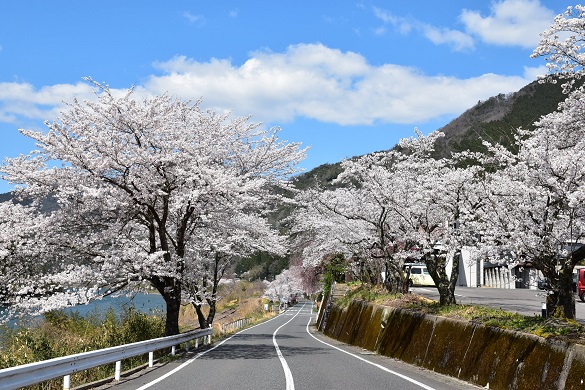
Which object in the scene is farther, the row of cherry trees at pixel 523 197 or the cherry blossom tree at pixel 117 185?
the cherry blossom tree at pixel 117 185

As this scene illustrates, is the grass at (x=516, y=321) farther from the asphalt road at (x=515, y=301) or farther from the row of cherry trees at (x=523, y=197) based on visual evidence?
the asphalt road at (x=515, y=301)

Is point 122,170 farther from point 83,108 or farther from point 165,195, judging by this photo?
point 83,108

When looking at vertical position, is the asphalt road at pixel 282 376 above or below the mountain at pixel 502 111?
below

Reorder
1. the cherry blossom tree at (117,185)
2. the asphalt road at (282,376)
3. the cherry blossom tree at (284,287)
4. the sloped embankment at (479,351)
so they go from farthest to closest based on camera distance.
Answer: the cherry blossom tree at (284,287) < the cherry blossom tree at (117,185) < the asphalt road at (282,376) < the sloped embankment at (479,351)

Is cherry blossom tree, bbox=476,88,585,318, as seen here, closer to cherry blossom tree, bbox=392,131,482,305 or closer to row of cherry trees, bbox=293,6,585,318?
row of cherry trees, bbox=293,6,585,318

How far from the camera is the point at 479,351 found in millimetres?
11453

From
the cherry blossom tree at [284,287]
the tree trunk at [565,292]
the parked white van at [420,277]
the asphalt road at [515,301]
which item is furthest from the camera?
the cherry blossom tree at [284,287]

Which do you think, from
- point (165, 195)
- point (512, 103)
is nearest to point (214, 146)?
point (165, 195)

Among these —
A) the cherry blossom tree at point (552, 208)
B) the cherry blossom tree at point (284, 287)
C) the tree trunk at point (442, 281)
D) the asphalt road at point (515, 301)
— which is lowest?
the cherry blossom tree at point (284, 287)

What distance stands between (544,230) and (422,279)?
46.6m

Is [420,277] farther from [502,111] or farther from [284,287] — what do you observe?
[502,111]

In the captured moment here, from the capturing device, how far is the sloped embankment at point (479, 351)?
8.51 metres

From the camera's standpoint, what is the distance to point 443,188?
16.4 meters

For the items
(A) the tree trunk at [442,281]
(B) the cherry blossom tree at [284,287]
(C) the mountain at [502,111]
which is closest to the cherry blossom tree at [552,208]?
(A) the tree trunk at [442,281]
